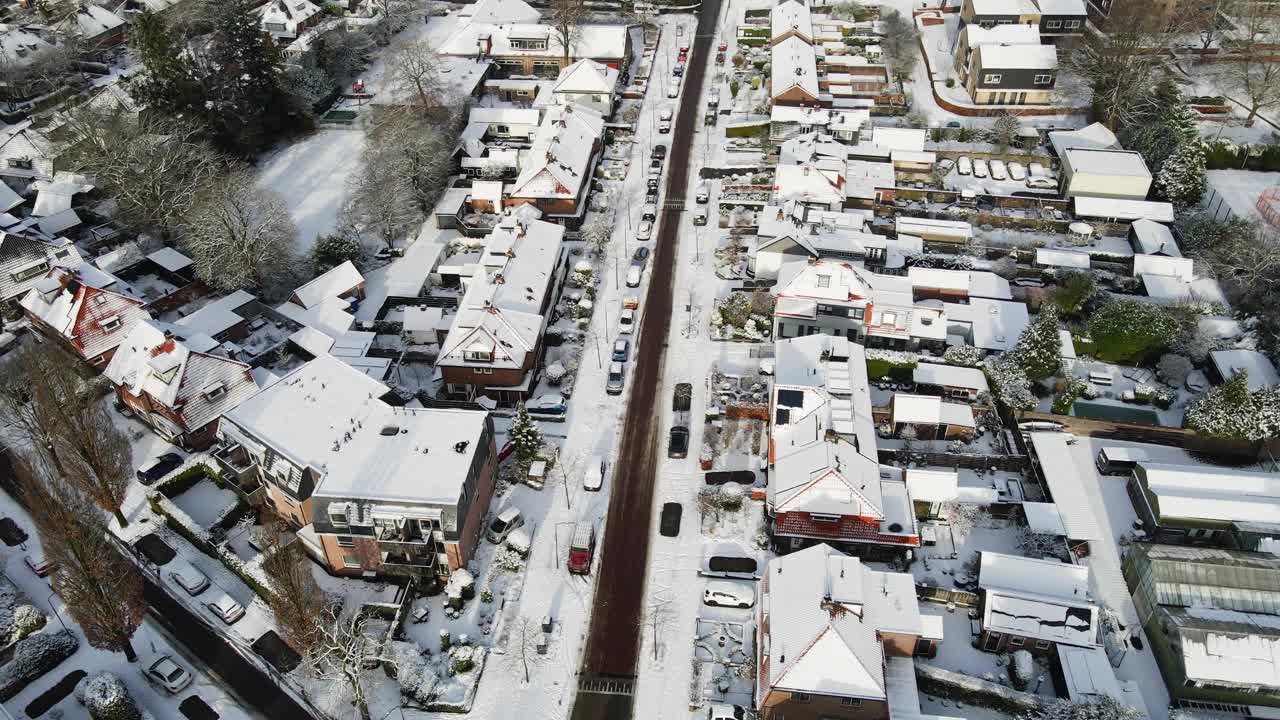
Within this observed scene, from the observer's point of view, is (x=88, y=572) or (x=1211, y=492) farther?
(x=1211, y=492)

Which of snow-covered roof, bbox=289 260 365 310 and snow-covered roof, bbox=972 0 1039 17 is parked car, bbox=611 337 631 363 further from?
snow-covered roof, bbox=972 0 1039 17

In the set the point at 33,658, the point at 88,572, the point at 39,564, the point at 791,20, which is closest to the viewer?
the point at 88,572

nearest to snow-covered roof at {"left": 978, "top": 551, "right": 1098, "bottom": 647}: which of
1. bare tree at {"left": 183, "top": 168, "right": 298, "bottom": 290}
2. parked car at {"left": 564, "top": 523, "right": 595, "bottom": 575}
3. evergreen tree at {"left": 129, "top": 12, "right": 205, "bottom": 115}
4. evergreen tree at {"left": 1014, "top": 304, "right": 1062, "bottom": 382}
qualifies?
evergreen tree at {"left": 1014, "top": 304, "right": 1062, "bottom": 382}

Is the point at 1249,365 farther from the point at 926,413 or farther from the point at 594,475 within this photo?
the point at 594,475

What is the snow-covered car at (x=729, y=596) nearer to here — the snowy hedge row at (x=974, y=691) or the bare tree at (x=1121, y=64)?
the snowy hedge row at (x=974, y=691)

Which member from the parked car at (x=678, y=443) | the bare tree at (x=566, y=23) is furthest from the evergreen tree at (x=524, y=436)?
the bare tree at (x=566, y=23)

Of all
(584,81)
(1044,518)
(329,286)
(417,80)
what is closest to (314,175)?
(417,80)
